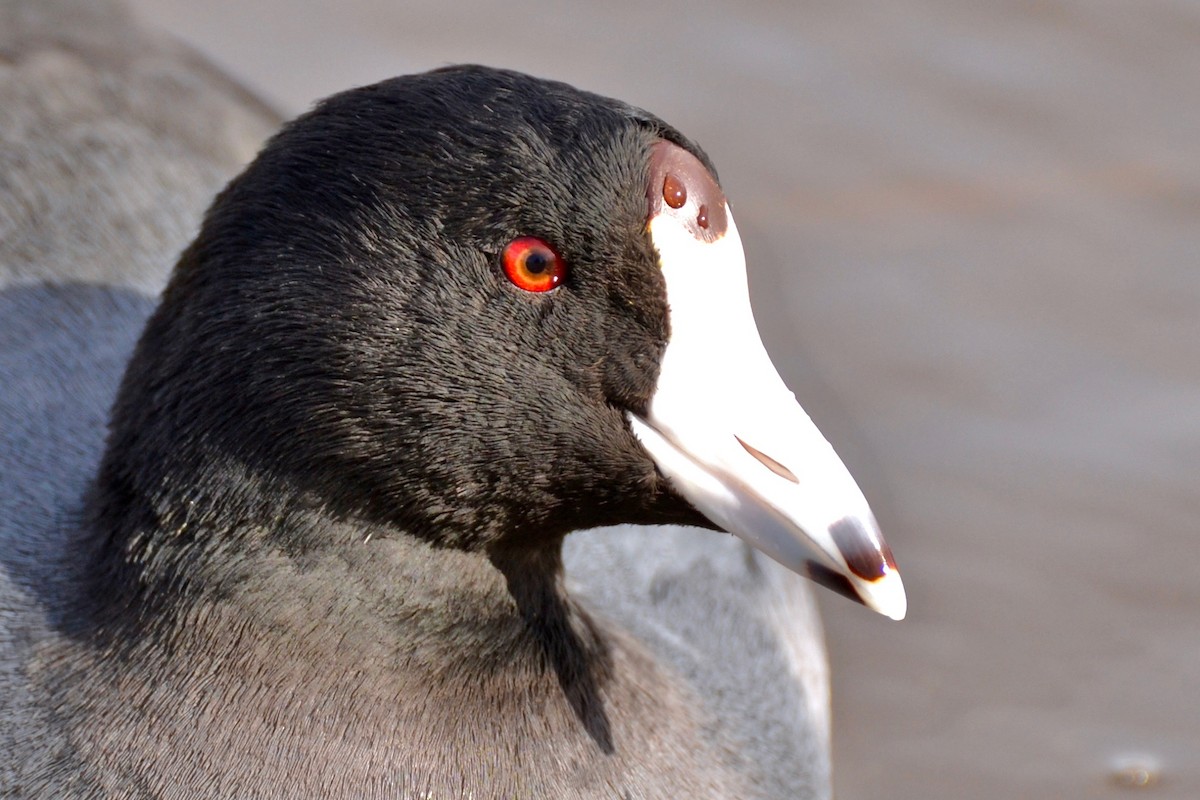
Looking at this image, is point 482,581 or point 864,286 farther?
point 864,286

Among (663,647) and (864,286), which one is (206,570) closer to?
(663,647)

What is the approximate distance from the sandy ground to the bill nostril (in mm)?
1463

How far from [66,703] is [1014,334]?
2752 millimetres

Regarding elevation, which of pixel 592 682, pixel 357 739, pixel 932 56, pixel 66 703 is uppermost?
pixel 932 56

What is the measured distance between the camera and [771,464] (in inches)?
86.4

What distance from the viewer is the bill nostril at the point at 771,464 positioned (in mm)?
2189

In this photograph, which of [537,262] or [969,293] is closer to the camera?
[537,262]

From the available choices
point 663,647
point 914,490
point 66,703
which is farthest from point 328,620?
point 914,490

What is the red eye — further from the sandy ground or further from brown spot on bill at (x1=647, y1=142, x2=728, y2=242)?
the sandy ground

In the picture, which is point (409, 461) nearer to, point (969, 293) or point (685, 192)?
point (685, 192)

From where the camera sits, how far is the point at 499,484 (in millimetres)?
2268

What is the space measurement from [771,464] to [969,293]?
7.87ft

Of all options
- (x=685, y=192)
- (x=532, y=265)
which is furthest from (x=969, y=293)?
(x=532, y=265)

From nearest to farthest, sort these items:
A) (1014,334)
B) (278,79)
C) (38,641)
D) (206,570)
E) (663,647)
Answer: (206,570), (38,641), (663,647), (1014,334), (278,79)
